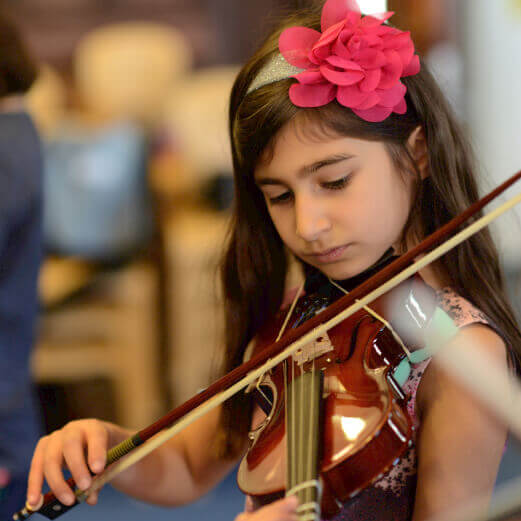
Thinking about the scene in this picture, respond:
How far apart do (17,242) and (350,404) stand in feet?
2.47

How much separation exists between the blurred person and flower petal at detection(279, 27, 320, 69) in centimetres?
64

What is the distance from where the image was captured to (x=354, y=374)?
22.4 inches

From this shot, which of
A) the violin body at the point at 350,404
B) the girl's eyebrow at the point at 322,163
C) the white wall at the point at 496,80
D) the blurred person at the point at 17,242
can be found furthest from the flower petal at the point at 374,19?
the white wall at the point at 496,80

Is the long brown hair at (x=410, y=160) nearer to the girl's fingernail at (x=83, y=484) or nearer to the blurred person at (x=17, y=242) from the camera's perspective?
the girl's fingernail at (x=83, y=484)

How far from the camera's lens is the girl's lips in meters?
0.61

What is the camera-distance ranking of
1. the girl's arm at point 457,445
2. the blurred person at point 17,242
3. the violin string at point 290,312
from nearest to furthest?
the girl's arm at point 457,445, the violin string at point 290,312, the blurred person at point 17,242

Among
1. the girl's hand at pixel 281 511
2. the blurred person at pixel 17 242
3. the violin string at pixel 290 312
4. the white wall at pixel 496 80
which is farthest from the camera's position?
the white wall at pixel 496 80

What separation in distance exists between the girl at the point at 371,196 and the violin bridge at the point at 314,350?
6cm

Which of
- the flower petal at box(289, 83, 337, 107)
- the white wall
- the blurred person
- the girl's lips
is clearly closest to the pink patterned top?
the girl's lips

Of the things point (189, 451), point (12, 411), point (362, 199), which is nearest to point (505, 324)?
point (362, 199)

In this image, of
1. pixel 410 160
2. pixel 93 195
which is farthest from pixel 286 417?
pixel 93 195

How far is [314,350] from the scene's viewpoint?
62cm

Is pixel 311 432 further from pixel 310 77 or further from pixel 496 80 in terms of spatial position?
pixel 496 80

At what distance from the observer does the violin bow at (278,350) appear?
563mm
